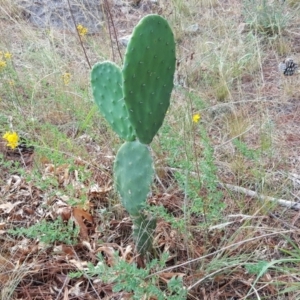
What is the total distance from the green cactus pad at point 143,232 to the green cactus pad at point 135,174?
0.03m

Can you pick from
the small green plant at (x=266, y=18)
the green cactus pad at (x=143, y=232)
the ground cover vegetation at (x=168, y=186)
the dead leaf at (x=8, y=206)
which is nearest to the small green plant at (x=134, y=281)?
the ground cover vegetation at (x=168, y=186)

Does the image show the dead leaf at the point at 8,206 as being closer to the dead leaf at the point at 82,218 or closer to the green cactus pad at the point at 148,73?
the dead leaf at the point at 82,218

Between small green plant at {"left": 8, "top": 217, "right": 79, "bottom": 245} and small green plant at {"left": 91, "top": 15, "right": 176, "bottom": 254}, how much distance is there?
233mm

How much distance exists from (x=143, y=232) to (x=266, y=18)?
2323 mm

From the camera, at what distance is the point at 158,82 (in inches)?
61.6

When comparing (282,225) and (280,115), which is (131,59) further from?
(280,115)

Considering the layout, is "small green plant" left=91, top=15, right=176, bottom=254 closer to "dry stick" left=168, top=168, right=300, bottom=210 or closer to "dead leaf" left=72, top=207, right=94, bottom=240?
"dead leaf" left=72, top=207, right=94, bottom=240

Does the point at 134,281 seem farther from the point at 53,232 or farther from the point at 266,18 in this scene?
the point at 266,18

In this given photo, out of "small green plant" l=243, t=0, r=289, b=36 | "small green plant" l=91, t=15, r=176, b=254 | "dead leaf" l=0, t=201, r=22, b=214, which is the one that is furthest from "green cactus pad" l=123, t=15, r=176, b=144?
"small green plant" l=243, t=0, r=289, b=36

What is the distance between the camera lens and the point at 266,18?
3.44m

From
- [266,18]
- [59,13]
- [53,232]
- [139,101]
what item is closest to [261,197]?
[139,101]

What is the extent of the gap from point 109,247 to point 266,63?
194 centimetres

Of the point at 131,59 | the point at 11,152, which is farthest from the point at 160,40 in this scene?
the point at 11,152

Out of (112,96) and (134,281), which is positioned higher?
(112,96)
